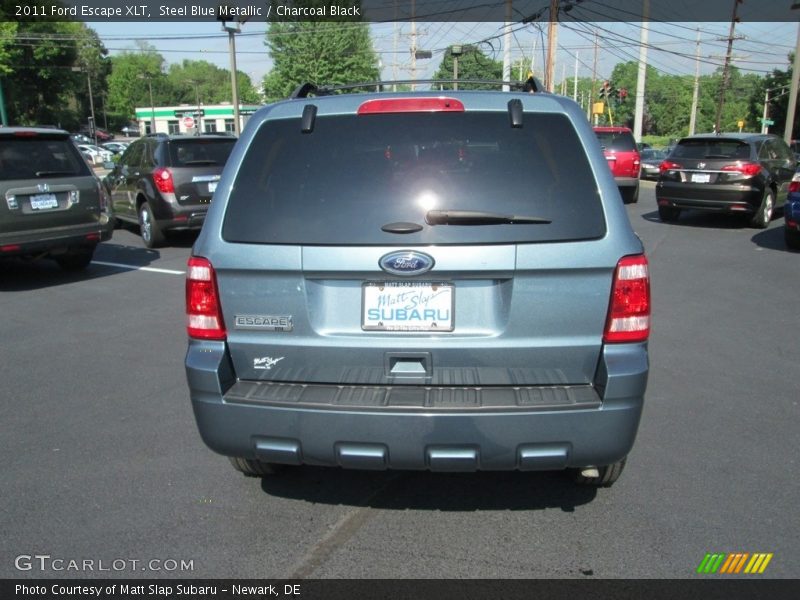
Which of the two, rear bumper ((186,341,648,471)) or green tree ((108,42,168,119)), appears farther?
green tree ((108,42,168,119))

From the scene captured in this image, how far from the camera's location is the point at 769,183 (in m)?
12.5

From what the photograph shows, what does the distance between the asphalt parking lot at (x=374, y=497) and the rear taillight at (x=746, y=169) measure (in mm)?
7816

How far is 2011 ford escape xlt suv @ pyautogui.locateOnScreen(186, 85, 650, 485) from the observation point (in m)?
2.64

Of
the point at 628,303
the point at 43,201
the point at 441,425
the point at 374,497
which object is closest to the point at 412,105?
the point at 628,303

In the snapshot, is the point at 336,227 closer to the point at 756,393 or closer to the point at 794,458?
the point at 794,458

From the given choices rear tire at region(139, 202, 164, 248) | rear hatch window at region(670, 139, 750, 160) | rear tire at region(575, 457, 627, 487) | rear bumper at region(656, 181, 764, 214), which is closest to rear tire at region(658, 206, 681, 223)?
rear bumper at region(656, 181, 764, 214)

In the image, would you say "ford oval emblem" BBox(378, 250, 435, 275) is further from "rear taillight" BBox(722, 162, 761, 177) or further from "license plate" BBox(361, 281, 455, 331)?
"rear taillight" BBox(722, 162, 761, 177)

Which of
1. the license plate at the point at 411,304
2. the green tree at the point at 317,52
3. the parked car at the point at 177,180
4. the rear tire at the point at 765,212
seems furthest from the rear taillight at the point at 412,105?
the green tree at the point at 317,52

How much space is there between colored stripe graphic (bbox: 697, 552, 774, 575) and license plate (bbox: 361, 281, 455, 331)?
58.0 inches

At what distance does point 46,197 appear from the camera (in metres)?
8.20

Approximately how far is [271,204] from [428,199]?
0.67m

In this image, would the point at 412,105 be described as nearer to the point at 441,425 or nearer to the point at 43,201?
the point at 441,425
